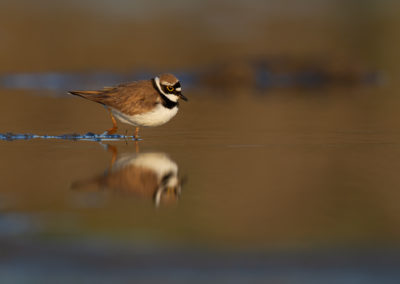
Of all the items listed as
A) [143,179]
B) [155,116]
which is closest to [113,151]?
[155,116]

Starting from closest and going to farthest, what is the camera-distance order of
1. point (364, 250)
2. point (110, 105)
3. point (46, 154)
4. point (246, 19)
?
point (364, 250) → point (46, 154) → point (110, 105) → point (246, 19)

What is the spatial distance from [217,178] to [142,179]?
677mm

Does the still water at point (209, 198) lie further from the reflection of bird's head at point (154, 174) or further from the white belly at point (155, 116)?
the white belly at point (155, 116)

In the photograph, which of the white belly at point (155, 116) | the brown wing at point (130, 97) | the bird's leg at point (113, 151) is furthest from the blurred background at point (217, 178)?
the brown wing at point (130, 97)

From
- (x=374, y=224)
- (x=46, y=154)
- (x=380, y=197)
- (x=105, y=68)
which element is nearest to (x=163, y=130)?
(x=46, y=154)

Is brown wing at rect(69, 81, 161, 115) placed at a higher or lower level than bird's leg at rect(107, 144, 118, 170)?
higher

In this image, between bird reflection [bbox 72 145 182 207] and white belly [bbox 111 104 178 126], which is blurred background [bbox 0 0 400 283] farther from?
white belly [bbox 111 104 178 126]

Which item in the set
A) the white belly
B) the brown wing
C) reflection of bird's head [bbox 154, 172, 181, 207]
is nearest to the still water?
reflection of bird's head [bbox 154, 172, 181, 207]

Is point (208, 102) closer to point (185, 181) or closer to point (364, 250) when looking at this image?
point (185, 181)

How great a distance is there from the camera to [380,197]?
6426 millimetres

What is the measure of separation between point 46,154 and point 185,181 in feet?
7.14

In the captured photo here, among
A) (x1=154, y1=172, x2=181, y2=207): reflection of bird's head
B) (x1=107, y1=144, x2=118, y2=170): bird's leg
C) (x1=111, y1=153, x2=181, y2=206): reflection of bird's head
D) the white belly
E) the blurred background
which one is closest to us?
the blurred background

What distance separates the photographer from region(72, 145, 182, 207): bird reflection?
21.8 ft

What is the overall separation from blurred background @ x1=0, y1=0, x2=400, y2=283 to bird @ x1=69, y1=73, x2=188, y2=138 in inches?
12.4
